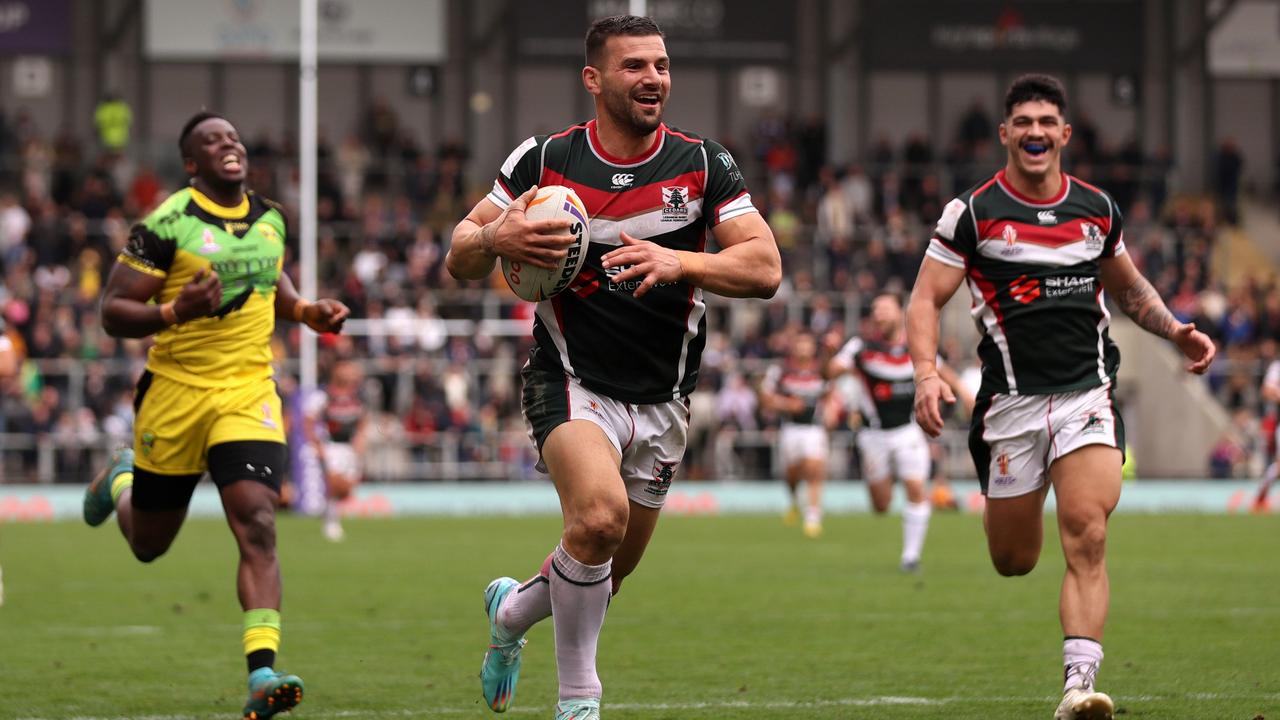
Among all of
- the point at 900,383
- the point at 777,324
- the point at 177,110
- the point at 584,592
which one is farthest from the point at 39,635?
the point at 177,110

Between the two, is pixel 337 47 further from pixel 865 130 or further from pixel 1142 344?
pixel 1142 344

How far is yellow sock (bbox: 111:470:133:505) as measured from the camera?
9.72m

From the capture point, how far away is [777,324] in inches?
1331

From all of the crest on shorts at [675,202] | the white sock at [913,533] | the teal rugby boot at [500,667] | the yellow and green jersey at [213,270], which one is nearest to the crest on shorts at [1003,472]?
the crest on shorts at [675,202]

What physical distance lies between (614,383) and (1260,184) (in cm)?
4038

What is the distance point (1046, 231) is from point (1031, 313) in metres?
0.37

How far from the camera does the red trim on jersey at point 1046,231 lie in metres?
8.30

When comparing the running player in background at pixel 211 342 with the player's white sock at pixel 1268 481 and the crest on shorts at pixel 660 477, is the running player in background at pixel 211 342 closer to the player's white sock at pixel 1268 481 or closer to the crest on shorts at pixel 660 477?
the crest on shorts at pixel 660 477

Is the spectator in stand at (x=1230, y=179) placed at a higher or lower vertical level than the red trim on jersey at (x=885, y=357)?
higher

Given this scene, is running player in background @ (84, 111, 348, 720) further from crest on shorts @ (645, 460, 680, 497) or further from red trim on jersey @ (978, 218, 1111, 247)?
red trim on jersey @ (978, 218, 1111, 247)

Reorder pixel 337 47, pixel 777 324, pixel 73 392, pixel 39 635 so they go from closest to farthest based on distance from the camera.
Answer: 1. pixel 39 635
2. pixel 73 392
3. pixel 777 324
4. pixel 337 47

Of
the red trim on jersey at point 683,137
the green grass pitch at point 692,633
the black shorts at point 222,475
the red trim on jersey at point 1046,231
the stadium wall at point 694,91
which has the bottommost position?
the green grass pitch at point 692,633

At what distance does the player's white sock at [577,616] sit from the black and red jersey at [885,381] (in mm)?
11875

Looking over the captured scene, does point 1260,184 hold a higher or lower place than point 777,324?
higher
